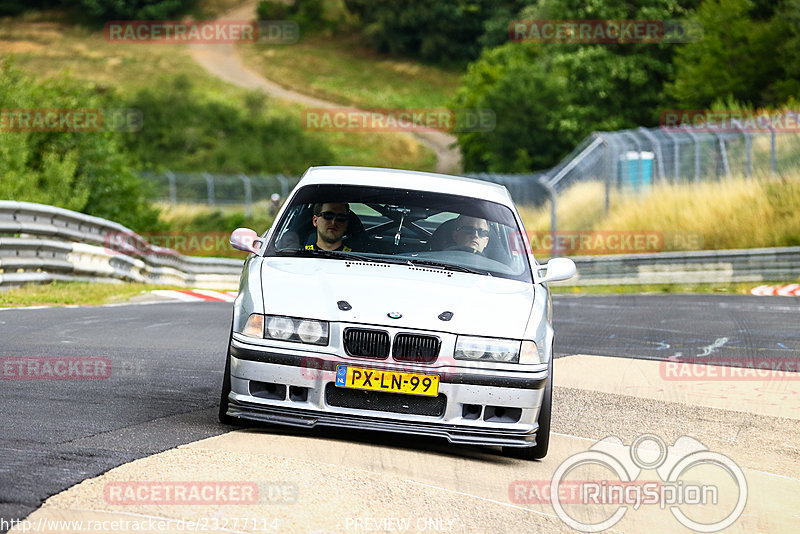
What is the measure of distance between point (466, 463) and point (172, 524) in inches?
88.5

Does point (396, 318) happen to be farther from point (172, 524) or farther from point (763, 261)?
point (763, 261)

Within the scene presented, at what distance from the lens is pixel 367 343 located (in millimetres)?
6375

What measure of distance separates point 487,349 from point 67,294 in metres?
10.8

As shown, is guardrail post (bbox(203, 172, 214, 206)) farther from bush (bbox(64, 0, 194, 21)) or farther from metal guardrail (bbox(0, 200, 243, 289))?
bush (bbox(64, 0, 194, 21))

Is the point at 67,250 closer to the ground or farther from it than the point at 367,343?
farther from it

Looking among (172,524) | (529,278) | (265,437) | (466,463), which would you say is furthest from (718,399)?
(172,524)

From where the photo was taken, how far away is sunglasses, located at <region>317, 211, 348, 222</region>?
7653 mm

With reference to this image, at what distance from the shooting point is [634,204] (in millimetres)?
30047

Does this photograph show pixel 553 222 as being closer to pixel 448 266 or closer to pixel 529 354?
pixel 448 266

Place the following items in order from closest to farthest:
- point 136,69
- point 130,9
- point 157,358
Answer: point 157,358
point 136,69
point 130,9

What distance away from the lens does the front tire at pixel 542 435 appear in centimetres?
670

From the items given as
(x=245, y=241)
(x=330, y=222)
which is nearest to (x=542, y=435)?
(x=330, y=222)

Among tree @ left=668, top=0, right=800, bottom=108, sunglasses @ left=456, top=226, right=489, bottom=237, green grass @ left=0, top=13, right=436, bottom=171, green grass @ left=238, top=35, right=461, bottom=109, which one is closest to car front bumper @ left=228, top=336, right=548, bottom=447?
sunglasses @ left=456, top=226, right=489, bottom=237

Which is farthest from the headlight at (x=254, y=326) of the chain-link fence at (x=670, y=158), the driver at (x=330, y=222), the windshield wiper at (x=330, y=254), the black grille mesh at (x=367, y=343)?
the chain-link fence at (x=670, y=158)
